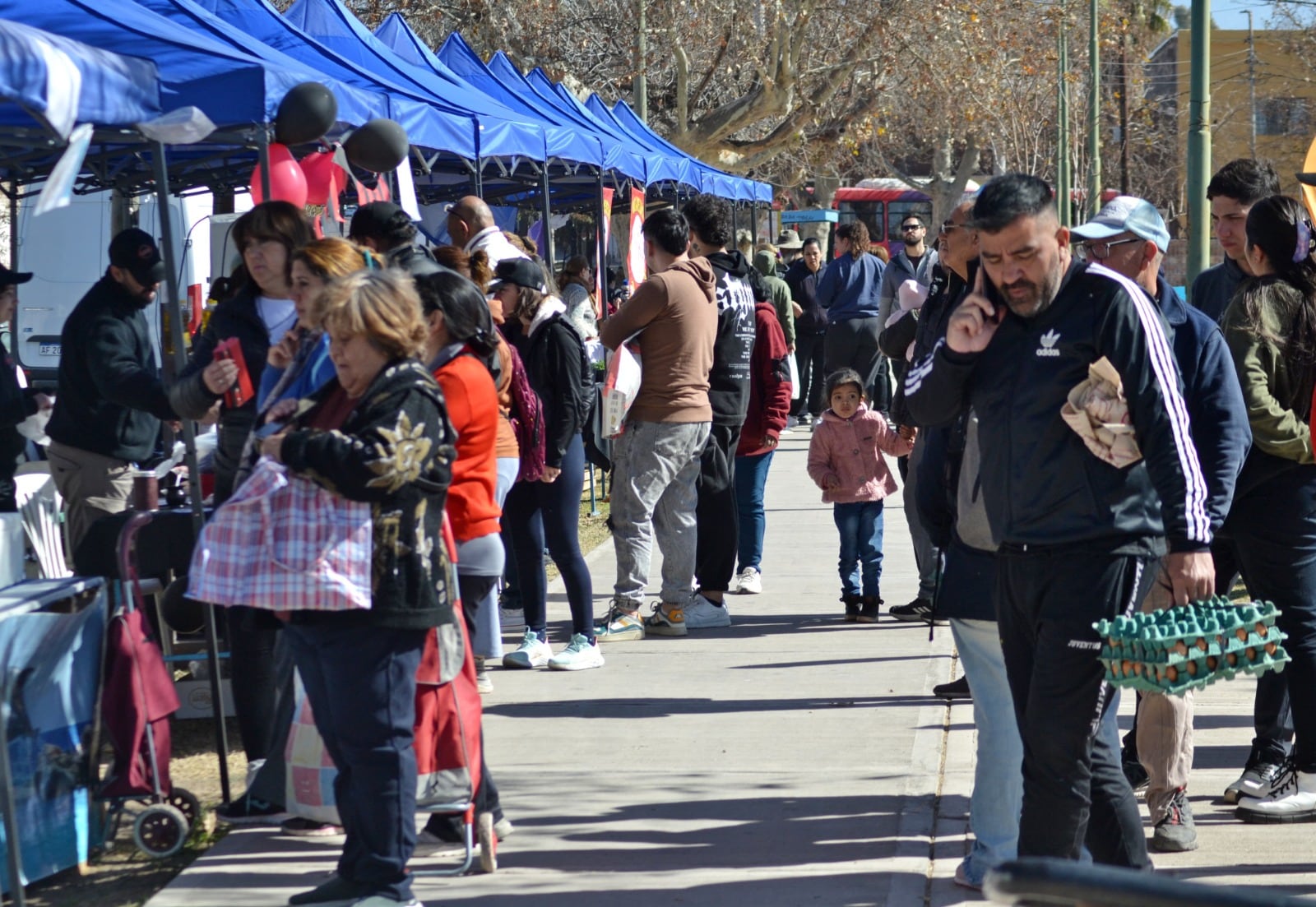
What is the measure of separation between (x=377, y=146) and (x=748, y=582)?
12.8ft

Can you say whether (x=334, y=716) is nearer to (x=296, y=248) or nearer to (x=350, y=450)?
(x=350, y=450)

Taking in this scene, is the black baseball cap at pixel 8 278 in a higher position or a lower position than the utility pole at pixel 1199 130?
lower

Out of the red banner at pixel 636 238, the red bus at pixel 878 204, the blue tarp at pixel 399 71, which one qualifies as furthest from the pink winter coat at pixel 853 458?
the red bus at pixel 878 204

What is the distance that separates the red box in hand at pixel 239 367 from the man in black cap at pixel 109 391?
0.41m

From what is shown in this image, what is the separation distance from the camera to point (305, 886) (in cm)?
454

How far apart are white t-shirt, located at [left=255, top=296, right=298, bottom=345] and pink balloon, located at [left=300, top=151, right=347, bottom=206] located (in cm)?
208

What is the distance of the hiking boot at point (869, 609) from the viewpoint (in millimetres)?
8328

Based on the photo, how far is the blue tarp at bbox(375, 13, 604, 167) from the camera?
11.5 m

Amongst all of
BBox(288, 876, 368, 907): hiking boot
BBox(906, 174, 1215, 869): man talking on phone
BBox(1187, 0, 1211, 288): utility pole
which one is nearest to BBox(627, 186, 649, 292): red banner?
BBox(1187, 0, 1211, 288): utility pole

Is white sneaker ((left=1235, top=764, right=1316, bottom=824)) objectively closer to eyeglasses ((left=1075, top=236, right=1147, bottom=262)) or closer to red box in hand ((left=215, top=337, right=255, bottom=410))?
eyeglasses ((left=1075, top=236, right=1147, bottom=262))

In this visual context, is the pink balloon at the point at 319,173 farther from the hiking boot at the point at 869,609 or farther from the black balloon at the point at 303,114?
the hiking boot at the point at 869,609

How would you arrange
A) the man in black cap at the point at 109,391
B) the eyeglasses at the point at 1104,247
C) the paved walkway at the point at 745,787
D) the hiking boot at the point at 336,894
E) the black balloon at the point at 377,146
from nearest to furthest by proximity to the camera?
the hiking boot at the point at 336,894 < the eyeglasses at the point at 1104,247 < the paved walkway at the point at 745,787 < the man in black cap at the point at 109,391 < the black balloon at the point at 377,146

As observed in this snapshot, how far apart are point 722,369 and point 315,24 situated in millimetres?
4496

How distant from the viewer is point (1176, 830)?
4824mm
